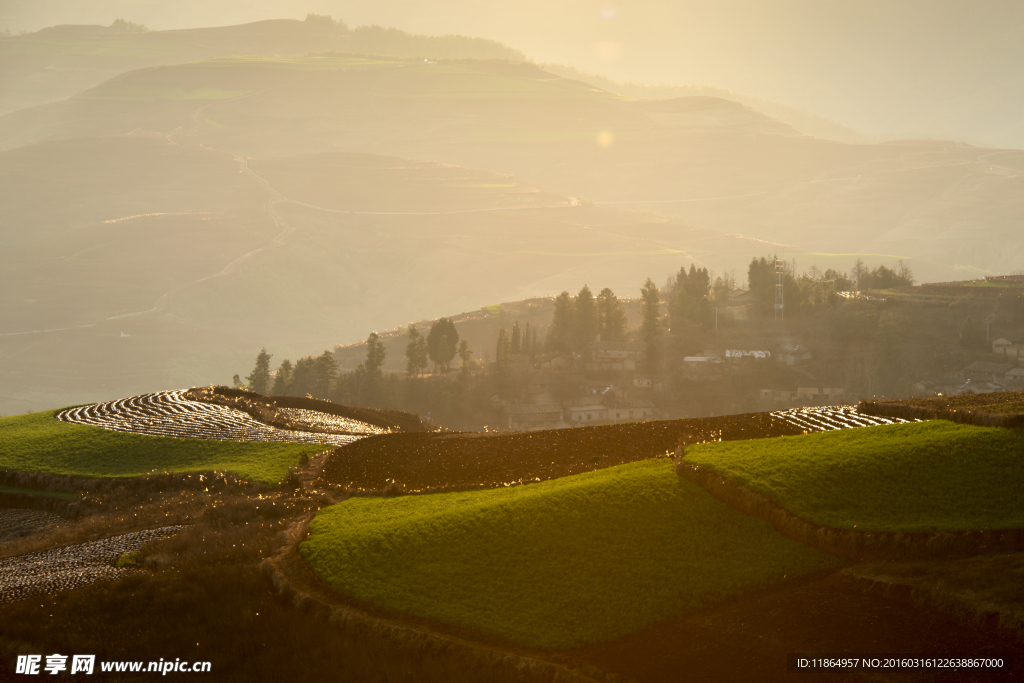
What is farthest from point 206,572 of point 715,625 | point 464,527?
point 715,625

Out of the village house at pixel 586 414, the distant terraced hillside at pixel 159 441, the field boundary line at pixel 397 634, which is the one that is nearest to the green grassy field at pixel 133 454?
the distant terraced hillside at pixel 159 441

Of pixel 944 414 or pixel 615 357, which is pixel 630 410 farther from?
pixel 944 414

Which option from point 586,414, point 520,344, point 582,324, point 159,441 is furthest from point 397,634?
A: point 520,344

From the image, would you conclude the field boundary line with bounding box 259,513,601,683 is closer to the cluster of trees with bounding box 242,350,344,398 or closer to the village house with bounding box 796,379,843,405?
the cluster of trees with bounding box 242,350,344,398

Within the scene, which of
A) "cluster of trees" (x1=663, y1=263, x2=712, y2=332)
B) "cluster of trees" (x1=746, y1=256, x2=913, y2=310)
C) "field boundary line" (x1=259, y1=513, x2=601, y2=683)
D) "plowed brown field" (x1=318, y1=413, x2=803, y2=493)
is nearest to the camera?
"field boundary line" (x1=259, y1=513, x2=601, y2=683)

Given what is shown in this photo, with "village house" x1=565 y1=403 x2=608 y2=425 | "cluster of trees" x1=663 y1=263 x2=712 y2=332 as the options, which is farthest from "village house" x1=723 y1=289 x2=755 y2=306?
"village house" x1=565 y1=403 x2=608 y2=425

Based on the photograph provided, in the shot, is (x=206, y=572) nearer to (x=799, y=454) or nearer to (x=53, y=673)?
(x=53, y=673)
